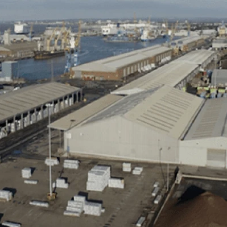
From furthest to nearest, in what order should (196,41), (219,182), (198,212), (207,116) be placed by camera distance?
(196,41) → (207,116) → (219,182) → (198,212)

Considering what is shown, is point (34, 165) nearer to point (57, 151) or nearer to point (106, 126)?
point (57, 151)

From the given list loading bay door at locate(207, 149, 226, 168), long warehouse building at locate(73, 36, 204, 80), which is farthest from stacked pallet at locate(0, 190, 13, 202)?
long warehouse building at locate(73, 36, 204, 80)

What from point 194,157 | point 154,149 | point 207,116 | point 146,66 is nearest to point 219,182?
point 194,157

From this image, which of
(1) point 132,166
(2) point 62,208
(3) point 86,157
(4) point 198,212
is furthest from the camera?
(3) point 86,157

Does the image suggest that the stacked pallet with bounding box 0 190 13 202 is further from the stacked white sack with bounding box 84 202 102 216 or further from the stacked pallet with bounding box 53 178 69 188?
the stacked white sack with bounding box 84 202 102 216

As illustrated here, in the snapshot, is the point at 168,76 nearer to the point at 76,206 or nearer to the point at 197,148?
the point at 197,148

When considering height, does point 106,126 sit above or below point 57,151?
above
